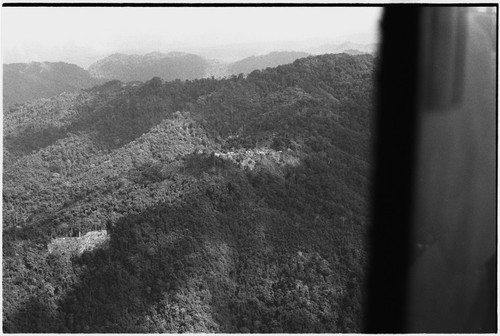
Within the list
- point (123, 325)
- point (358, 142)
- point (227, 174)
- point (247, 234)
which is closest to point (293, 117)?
point (358, 142)

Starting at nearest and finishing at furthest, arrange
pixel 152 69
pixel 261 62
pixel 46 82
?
pixel 261 62 → pixel 152 69 → pixel 46 82

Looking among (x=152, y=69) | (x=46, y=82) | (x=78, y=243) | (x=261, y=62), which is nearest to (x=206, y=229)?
(x=78, y=243)

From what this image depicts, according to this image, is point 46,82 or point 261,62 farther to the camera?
point 46,82

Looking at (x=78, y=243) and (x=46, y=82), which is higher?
(x=46, y=82)

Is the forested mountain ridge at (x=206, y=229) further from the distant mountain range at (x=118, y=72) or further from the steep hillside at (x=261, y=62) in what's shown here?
the distant mountain range at (x=118, y=72)

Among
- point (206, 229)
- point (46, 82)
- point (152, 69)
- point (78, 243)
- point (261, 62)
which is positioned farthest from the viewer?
point (46, 82)

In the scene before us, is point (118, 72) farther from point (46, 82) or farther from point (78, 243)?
point (78, 243)

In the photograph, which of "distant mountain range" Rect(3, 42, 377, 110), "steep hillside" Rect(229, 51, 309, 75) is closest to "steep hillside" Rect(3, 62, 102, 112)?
"distant mountain range" Rect(3, 42, 377, 110)
